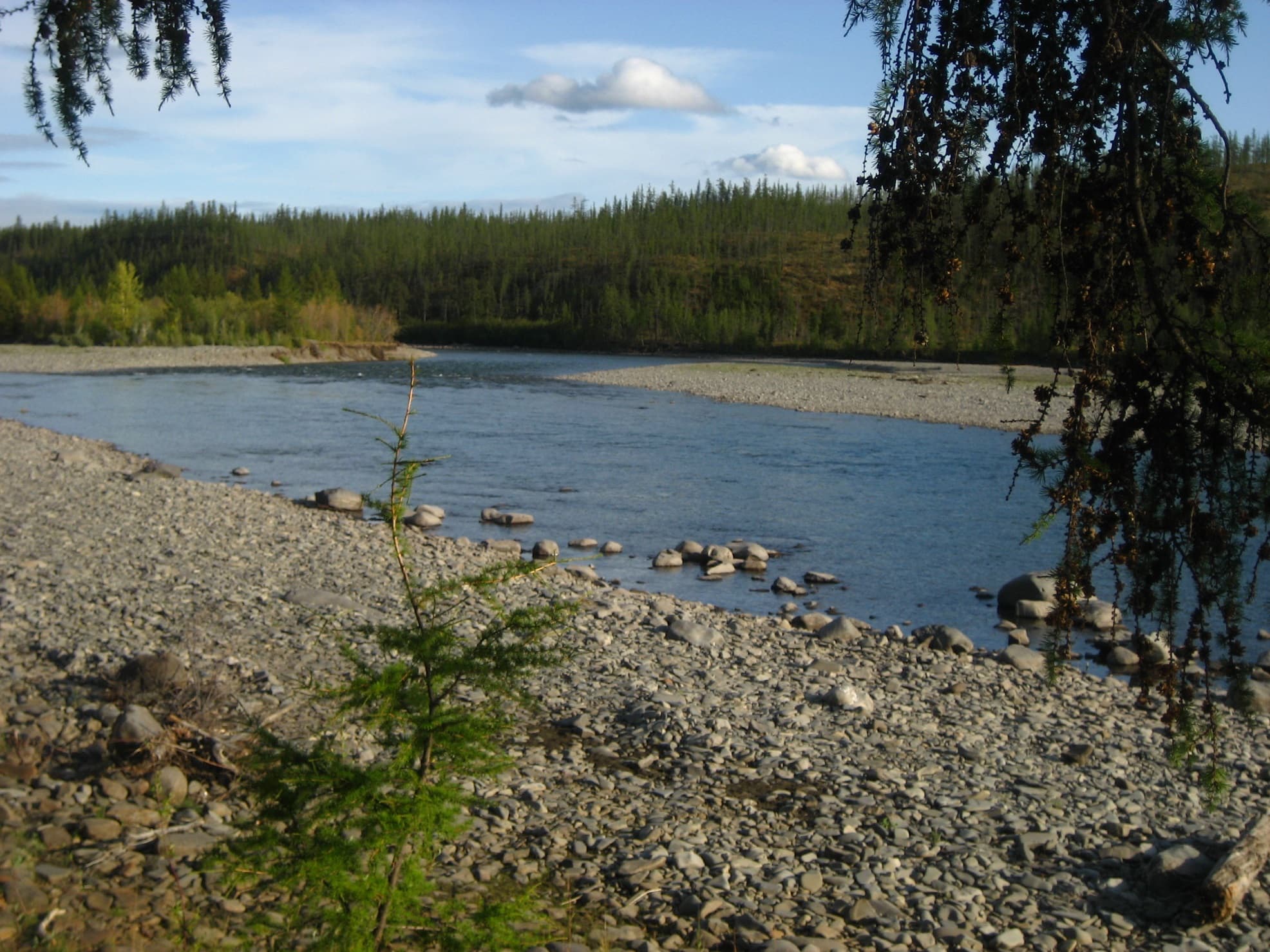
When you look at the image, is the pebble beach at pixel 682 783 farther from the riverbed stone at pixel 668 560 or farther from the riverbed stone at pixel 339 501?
the riverbed stone at pixel 339 501

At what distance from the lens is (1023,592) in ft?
42.6

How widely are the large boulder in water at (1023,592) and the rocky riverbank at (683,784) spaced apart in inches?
90.0

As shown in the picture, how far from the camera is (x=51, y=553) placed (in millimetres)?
11602

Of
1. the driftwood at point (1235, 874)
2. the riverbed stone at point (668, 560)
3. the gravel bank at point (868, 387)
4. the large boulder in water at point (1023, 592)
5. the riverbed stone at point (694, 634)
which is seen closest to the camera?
the driftwood at point (1235, 874)

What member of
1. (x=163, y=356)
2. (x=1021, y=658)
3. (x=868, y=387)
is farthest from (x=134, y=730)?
(x=163, y=356)

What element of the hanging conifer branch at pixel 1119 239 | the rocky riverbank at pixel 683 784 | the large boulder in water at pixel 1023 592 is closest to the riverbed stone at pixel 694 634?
the rocky riverbank at pixel 683 784

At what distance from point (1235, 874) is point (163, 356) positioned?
67.2 meters

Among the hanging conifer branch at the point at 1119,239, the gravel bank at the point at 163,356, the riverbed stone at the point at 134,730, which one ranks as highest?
Result: the hanging conifer branch at the point at 1119,239

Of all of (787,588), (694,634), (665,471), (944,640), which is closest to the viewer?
(694,634)

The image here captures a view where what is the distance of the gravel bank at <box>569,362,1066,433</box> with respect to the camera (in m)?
37.1

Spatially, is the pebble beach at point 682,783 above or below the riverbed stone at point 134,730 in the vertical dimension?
below

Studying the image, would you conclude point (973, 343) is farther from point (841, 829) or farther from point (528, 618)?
point (841, 829)

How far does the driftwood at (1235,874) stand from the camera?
546cm

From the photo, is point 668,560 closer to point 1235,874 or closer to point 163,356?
point 1235,874
